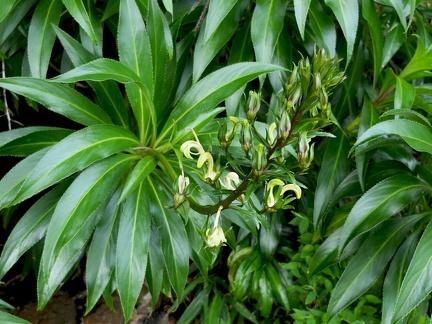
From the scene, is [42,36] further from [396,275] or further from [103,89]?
[396,275]

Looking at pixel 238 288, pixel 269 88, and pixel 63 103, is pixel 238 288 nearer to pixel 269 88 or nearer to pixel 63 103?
pixel 269 88

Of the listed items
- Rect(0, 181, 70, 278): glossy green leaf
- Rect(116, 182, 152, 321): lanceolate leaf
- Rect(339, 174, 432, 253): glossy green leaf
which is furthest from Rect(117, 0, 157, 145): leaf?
Rect(339, 174, 432, 253): glossy green leaf

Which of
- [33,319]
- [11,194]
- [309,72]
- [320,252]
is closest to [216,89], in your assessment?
[309,72]

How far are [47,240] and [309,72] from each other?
67cm

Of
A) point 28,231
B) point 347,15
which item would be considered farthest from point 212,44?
point 28,231

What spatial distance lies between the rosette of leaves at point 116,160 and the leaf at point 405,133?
0.30m

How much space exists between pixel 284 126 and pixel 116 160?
55 centimetres

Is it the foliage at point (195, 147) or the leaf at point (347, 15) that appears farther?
the leaf at point (347, 15)

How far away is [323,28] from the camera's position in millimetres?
1417

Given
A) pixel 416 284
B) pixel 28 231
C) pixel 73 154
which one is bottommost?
pixel 416 284

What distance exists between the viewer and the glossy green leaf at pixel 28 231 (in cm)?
133

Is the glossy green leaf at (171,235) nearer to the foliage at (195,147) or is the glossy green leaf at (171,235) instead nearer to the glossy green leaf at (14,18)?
the foliage at (195,147)

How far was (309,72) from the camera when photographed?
0.77m

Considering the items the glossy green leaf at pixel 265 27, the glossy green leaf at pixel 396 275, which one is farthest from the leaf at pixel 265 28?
the glossy green leaf at pixel 396 275
